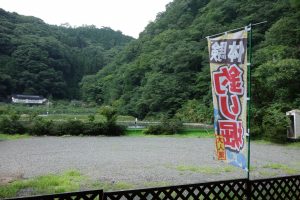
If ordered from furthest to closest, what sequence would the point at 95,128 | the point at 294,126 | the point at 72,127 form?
the point at 95,128, the point at 72,127, the point at 294,126

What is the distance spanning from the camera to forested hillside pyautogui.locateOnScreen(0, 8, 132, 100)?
4472 centimetres

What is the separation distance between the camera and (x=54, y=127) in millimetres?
17719

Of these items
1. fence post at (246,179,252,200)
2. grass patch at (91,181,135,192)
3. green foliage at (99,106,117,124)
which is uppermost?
green foliage at (99,106,117,124)

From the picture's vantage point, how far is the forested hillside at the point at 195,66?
18.0 m

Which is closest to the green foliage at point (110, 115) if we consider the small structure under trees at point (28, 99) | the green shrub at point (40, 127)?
the green shrub at point (40, 127)

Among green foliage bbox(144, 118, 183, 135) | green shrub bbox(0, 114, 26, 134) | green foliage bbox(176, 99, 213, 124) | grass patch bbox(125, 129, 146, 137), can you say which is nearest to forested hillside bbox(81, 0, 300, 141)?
green foliage bbox(176, 99, 213, 124)

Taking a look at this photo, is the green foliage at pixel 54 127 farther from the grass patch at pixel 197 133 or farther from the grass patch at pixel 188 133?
the grass patch at pixel 197 133

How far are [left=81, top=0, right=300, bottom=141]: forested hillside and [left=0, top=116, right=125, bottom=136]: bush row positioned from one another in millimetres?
8714

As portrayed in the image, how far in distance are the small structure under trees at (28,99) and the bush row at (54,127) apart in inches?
996

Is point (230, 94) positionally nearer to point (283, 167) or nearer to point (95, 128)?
point (283, 167)

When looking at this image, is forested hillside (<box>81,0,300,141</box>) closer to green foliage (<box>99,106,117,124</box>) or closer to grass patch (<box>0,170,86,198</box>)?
green foliage (<box>99,106,117,124</box>)

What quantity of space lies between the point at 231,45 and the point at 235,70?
32 cm

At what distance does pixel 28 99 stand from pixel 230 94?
4301 cm

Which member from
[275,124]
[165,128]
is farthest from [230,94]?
[165,128]
